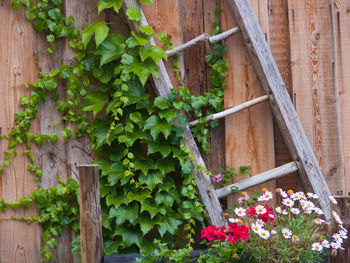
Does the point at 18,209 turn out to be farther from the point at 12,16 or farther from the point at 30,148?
the point at 12,16

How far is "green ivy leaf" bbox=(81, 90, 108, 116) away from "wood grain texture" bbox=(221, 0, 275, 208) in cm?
78

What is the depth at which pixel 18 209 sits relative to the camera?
7.66 ft

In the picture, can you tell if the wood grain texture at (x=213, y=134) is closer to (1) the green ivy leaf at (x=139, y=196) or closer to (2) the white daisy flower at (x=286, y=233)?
(1) the green ivy leaf at (x=139, y=196)

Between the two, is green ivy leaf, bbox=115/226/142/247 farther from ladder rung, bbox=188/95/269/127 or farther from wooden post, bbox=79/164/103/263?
ladder rung, bbox=188/95/269/127

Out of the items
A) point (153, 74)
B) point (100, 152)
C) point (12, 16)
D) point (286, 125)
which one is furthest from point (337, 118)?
point (12, 16)

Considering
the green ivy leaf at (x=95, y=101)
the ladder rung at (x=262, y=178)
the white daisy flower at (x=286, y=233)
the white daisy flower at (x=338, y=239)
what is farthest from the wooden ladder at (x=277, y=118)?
the white daisy flower at (x=286, y=233)

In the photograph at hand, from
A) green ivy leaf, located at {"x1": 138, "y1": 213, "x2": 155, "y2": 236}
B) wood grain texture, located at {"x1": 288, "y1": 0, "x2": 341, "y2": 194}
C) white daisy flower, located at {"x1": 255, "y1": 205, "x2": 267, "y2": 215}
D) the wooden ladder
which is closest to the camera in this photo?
white daisy flower, located at {"x1": 255, "y1": 205, "x2": 267, "y2": 215}

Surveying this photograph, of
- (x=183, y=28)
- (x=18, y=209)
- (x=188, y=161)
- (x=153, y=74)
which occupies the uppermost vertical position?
(x=183, y=28)

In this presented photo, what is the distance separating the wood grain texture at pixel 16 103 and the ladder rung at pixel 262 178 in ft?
3.91

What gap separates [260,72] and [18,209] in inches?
68.7

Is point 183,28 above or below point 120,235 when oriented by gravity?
above

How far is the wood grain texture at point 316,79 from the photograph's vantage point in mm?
2389

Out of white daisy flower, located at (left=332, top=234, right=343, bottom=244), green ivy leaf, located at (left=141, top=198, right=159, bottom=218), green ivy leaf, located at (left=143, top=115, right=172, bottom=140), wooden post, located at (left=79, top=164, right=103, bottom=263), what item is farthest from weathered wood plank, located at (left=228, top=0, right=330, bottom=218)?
wooden post, located at (left=79, top=164, right=103, bottom=263)

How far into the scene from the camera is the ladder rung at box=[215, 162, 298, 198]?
2.30 meters
